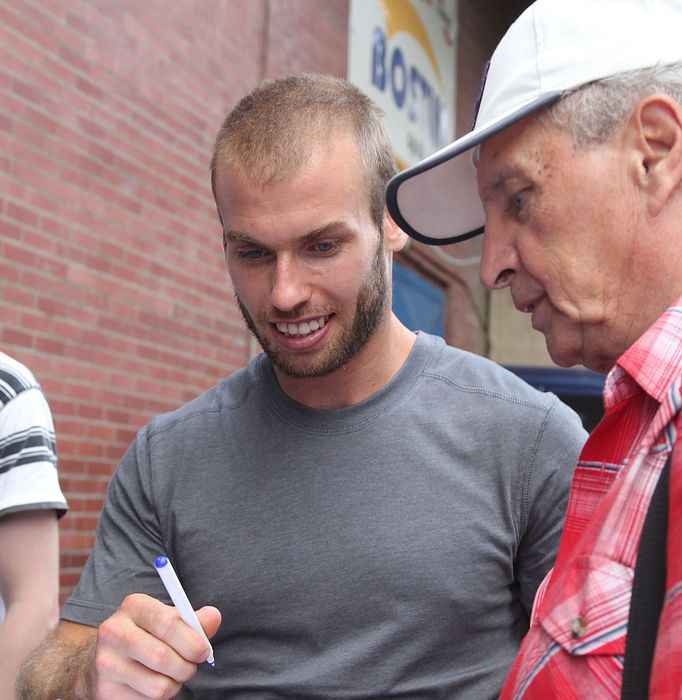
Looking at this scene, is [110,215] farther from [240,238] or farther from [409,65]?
[409,65]

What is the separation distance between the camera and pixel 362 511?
180cm

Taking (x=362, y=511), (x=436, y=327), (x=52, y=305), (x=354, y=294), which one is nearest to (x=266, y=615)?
(x=362, y=511)

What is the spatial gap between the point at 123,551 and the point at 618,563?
46.4 inches

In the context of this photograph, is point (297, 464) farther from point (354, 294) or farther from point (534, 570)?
point (534, 570)

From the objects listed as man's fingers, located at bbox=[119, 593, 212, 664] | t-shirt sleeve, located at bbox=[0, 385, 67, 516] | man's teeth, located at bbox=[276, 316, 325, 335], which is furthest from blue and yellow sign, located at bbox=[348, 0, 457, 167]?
man's fingers, located at bbox=[119, 593, 212, 664]

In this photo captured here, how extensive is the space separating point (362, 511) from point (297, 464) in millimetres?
165

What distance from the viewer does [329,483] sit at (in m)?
1.84

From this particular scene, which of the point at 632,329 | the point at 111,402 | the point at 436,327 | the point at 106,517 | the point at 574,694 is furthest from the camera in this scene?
the point at 436,327

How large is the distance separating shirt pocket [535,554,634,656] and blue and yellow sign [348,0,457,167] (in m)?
5.38

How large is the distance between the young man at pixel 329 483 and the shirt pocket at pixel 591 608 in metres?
0.76

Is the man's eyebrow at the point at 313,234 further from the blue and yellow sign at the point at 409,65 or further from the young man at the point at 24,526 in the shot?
the blue and yellow sign at the point at 409,65

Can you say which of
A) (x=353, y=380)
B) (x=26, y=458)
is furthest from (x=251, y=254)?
(x=26, y=458)

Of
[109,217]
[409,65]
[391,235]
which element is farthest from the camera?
[409,65]

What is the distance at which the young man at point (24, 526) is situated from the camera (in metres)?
2.04
